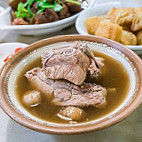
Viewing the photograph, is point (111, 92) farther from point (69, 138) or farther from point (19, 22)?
point (19, 22)

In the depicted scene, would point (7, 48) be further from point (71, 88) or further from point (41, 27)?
point (71, 88)

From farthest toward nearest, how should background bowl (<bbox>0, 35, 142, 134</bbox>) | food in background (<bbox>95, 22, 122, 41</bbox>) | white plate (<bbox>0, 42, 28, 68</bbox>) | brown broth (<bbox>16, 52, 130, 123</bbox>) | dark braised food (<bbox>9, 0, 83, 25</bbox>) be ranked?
dark braised food (<bbox>9, 0, 83, 25</bbox>) < white plate (<bbox>0, 42, 28, 68</bbox>) < food in background (<bbox>95, 22, 122, 41</bbox>) < brown broth (<bbox>16, 52, 130, 123</bbox>) < background bowl (<bbox>0, 35, 142, 134</bbox>)

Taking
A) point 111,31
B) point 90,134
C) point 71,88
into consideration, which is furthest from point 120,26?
point 90,134

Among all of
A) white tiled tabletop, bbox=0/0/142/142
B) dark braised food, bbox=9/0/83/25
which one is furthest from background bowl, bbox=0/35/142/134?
dark braised food, bbox=9/0/83/25

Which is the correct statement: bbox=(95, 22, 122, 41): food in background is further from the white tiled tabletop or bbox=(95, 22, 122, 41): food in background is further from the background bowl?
the white tiled tabletop

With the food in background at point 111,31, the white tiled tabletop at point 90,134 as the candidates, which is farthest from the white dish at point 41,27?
the white tiled tabletop at point 90,134

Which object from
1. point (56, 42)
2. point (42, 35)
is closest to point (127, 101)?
point (56, 42)

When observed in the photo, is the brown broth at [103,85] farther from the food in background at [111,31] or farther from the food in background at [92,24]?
the food in background at [92,24]
